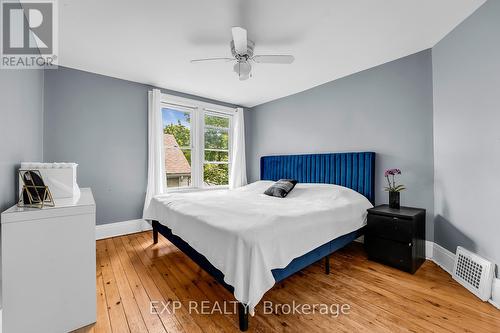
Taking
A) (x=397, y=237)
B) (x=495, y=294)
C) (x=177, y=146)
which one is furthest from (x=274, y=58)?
(x=495, y=294)

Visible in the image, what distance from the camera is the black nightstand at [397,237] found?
222cm

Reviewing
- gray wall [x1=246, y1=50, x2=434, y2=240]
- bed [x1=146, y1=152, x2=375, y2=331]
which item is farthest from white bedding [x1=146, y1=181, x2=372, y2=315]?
gray wall [x1=246, y1=50, x2=434, y2=240]

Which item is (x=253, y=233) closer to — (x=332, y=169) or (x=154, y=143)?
(x=332, y=169)

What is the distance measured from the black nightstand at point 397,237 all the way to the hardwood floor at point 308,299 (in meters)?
0.12

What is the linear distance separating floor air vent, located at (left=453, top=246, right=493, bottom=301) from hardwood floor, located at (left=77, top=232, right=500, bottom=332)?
89 millimetres

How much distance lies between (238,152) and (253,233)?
355 cm

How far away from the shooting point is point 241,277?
138 centimetres

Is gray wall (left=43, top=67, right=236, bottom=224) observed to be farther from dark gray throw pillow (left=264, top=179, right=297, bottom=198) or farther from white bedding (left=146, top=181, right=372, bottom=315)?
dark gray throw pillow (left=264, top=179, right=297, bottom=198)

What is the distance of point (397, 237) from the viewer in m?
2.29

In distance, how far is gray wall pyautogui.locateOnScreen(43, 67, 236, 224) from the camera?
2.98 m

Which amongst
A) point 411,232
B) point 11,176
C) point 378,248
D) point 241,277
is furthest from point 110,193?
point 411,232

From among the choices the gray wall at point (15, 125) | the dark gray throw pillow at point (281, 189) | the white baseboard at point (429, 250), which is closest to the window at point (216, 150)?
the dark gray throw pillow at point (281, 189)

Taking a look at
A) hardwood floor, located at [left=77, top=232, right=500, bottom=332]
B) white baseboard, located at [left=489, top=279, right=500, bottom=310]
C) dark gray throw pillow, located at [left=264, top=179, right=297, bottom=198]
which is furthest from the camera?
dark gray throw pillow, located at [left=264, top=179, right=297, bottom=198]

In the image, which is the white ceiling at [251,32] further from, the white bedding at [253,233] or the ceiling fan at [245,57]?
the white bedding at [253,233]
